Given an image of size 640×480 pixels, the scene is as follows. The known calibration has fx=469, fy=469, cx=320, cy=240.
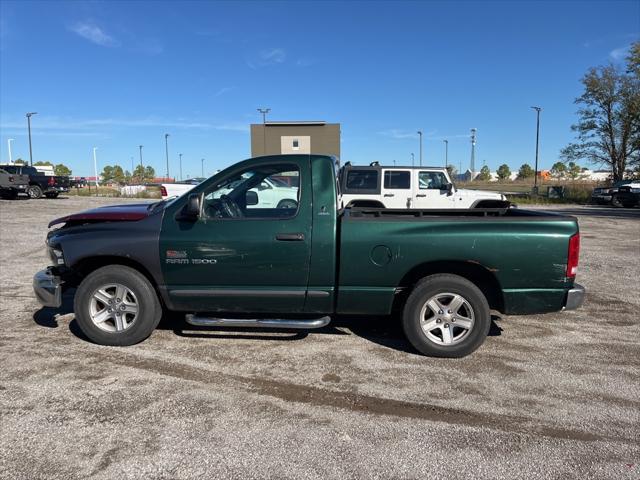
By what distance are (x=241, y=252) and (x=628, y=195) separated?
93.6 feet

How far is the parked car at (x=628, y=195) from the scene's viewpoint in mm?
25891

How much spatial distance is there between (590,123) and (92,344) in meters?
43.1

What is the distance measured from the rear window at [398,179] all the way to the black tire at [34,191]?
72.6 ft

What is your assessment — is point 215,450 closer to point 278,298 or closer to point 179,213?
point 278,298

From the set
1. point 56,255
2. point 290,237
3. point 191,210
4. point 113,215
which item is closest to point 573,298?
point 290,237

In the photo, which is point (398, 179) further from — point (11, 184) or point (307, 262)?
point (11, 184)

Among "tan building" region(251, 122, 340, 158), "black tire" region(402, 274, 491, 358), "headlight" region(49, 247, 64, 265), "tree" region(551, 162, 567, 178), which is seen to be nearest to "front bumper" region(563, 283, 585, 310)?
"black tire" region(402, 274, 491, 358)

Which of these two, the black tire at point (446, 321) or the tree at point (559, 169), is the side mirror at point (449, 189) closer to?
the black tire at point (446, 321)

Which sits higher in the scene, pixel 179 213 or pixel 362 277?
pixel 179 213

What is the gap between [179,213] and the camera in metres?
4.33

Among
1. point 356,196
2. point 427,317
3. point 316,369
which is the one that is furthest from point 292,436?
point 356,196

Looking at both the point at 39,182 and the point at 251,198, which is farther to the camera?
the point at 39,182

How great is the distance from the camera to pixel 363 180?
12500mm

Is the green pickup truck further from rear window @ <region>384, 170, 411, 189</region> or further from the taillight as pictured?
rear window @ <region>384, 170, 411, 189</region>
